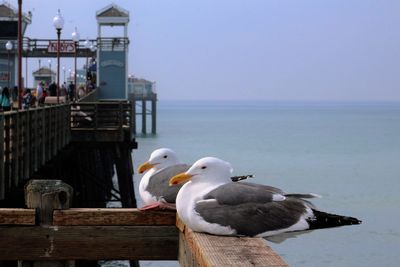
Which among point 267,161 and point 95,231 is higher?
point 95,231

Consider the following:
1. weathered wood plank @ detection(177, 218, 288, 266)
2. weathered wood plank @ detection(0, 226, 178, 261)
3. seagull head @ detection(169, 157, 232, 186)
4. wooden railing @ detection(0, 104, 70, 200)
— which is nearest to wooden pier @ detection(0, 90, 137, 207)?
wooden railing @ detection(0, 104, 70, 200)

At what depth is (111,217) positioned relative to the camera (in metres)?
5.17

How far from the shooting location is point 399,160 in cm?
7150

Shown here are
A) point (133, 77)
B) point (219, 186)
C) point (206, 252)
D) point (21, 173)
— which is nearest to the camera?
point (206, 252)

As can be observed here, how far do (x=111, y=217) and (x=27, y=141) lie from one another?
12342 mm

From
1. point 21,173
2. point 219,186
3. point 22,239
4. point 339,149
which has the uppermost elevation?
point 219,186

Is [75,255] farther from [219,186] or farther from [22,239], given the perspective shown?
[219,186]

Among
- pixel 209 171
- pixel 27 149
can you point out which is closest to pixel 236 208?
pixel 209 171

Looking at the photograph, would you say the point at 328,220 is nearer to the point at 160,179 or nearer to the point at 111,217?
the point at 111,217

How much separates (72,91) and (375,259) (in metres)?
25.2

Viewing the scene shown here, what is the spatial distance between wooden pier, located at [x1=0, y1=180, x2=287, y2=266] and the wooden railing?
8.38 m

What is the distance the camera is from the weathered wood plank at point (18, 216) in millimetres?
5039

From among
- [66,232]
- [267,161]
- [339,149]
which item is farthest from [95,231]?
[339,149]

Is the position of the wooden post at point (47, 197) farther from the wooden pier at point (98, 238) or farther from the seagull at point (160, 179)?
the seagull at point (160, 179)
